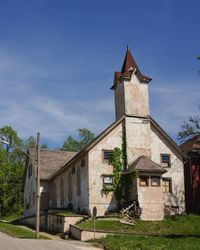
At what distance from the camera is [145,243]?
2558 cm

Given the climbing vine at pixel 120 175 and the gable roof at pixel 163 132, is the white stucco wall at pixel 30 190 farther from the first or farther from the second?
the gable roof at pixel 163 132

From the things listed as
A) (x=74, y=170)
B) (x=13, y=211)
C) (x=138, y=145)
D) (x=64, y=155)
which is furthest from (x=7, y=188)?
(x=138, y=145)

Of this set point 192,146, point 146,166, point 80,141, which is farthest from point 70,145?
point 146,166

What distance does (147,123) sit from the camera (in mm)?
43438

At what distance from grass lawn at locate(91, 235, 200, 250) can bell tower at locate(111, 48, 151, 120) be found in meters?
17.2

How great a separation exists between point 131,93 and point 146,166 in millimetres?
8243

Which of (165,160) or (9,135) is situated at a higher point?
(9,135)

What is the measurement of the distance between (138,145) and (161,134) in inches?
116

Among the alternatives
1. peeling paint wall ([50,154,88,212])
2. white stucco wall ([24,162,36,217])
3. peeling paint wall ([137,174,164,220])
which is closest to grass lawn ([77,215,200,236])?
peeling paint wall ([137,174,164,220])

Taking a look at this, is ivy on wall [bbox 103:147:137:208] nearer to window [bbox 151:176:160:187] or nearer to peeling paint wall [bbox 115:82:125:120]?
window [bbox 151:176:160:187]

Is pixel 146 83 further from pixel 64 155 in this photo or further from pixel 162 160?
pixel 64 155

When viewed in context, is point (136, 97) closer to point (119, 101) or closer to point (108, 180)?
point (119, 101)

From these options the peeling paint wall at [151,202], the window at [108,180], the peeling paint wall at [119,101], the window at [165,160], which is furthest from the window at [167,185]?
the peeling paint wall at [119,101]

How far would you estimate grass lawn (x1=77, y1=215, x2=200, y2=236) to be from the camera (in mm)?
31828
